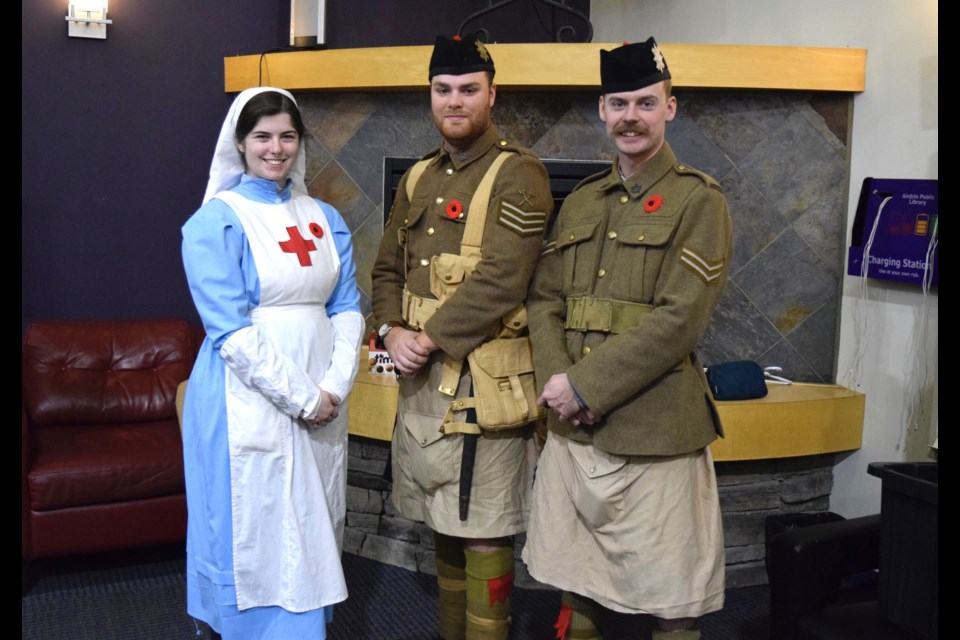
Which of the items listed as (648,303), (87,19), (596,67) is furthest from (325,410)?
(87,19)

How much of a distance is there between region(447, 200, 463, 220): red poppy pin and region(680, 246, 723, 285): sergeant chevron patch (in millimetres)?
556

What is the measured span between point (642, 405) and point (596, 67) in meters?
1.65

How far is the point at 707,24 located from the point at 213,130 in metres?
2.14

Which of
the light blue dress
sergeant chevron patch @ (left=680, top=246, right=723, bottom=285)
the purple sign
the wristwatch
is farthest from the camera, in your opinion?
the purple sign

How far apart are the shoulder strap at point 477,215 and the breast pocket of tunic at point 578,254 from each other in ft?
0.61

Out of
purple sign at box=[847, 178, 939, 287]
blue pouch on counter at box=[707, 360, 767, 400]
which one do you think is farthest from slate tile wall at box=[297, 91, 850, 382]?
blue pouch on counter at box=[707, 360, 767, 400]

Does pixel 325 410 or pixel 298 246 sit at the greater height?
pixel 298 246

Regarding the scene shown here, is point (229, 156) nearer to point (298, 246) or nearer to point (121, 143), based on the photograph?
point (298, 246)

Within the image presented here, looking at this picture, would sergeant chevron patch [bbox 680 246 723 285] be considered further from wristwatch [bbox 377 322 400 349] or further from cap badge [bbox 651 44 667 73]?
wristwatch [bbox 377 322 400 349]

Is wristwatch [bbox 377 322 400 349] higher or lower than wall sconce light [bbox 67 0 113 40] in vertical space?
lower

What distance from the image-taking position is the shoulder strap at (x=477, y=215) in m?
2.19

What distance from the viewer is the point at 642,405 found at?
6.48 feet

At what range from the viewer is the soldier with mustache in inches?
76.1

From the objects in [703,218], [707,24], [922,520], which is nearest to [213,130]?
[707,24]
